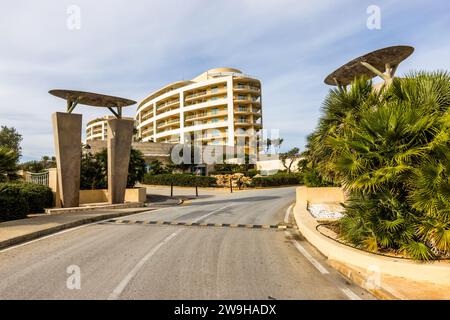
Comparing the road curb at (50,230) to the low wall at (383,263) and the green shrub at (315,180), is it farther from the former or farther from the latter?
the green shrub at (315,180)

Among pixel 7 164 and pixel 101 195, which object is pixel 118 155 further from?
pixel 7 164

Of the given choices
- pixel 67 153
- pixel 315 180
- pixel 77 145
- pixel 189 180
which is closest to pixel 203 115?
pixel 189 180

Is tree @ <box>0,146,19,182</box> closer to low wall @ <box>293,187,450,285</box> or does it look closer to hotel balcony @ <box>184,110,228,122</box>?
low wall @ <box>293,187,450,285</box>

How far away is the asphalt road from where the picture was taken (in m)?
4.61

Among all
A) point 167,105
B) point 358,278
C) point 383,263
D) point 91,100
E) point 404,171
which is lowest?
point 358,278

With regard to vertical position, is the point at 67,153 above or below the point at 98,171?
above

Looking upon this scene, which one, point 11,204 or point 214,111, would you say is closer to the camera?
point 11,204

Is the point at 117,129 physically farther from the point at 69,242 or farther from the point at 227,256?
the point at 227,256

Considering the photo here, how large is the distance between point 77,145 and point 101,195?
4901 mm

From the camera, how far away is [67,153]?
15477 mm

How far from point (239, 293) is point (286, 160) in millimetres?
57472

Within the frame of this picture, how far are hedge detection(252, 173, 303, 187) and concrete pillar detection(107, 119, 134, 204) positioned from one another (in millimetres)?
23028
